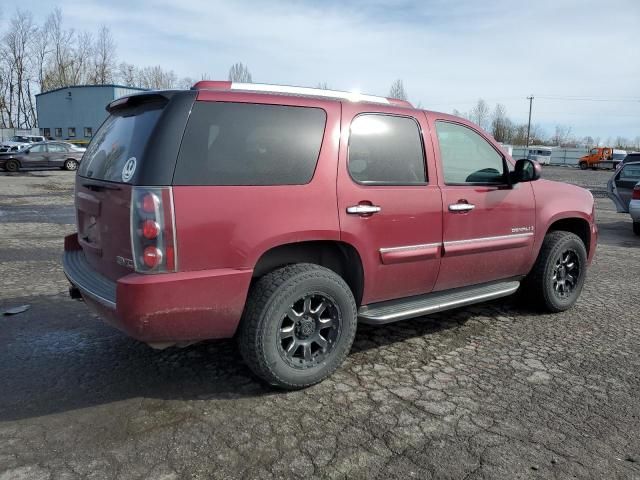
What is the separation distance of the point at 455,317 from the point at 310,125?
2500 mm

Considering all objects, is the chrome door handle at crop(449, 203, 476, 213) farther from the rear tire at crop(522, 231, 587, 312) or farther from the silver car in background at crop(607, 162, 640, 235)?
the silver car in background at crop(607, 162, 640, 235)

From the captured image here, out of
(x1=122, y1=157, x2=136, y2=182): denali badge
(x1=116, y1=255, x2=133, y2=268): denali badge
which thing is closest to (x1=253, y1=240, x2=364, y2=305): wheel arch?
(x1=116, y1=255, x2=133, y2=268): denali badge

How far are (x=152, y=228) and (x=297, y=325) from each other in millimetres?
1111

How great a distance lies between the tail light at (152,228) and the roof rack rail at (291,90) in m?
0.76

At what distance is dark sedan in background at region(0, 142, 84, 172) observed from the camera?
24.2 m

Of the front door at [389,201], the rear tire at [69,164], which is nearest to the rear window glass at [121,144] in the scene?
the front door at [389,201]

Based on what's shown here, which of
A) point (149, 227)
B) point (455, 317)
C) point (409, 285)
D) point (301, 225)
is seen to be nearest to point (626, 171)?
point (455, 317)

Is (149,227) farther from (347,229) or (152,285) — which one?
(347,229)

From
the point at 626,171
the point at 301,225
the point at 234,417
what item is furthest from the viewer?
the point at 626,171

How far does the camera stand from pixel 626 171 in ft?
39.8

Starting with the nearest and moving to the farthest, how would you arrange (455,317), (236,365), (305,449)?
(305,449) < (236,365) < (455,317)

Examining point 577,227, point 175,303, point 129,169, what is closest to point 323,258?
point 175,303

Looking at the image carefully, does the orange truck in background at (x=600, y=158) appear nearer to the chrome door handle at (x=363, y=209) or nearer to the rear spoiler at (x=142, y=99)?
the chrome door handle at (x=363, y=209)

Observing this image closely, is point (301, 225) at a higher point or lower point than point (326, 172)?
lower
